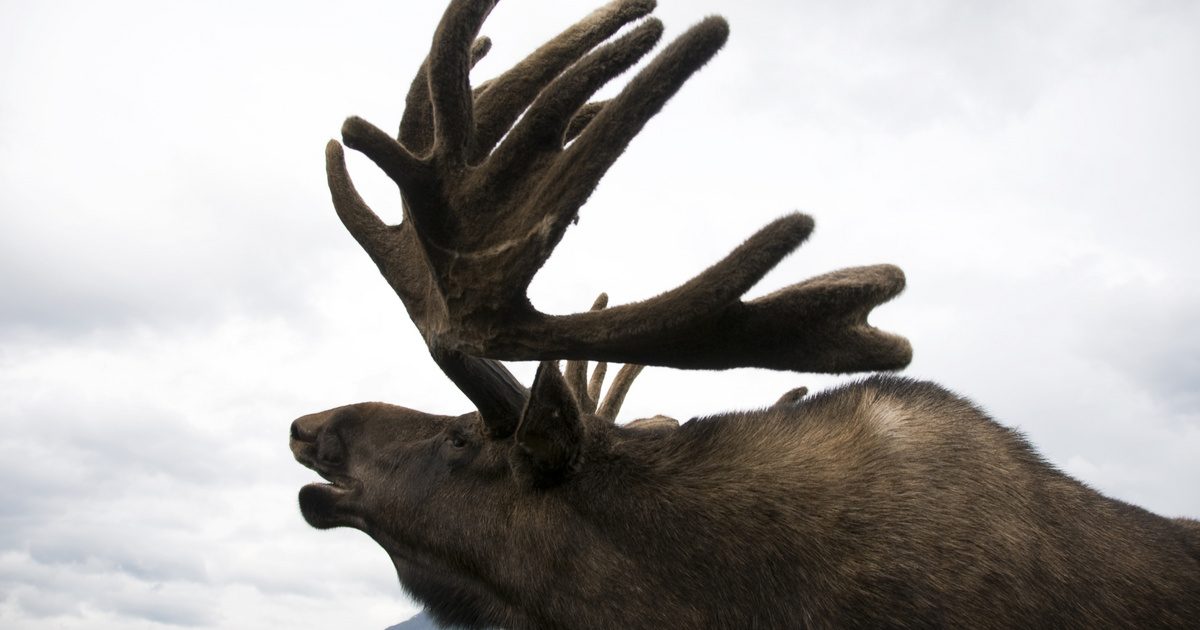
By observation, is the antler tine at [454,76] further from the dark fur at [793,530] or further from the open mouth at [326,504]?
the open mouth at [326,504]

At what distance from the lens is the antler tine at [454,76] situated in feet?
12.0

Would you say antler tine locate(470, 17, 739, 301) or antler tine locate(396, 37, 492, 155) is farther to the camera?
antler tine locate(396, 37, 492, 155)

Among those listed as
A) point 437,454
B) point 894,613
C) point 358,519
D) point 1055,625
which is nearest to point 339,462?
point 358,519

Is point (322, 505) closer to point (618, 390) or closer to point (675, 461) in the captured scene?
point (675, 461)

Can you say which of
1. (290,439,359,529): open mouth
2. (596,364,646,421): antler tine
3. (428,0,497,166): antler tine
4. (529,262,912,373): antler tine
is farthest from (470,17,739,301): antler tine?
(596,364,646,421): antler tine

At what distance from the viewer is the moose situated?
3.26m

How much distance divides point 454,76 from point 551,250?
31.6 inches

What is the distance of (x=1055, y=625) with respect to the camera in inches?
124

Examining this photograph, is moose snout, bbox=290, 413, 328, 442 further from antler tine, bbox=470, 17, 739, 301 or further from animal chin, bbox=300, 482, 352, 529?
antler tine, bbox=470, 17, 739, 301

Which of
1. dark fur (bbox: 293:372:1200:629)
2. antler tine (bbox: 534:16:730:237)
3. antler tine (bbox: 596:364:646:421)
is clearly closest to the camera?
antler tine (bbox: 534:16:730:237)

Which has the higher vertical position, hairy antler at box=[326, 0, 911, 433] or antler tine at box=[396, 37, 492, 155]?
antler tine at box=[396, 37, 492, 155]

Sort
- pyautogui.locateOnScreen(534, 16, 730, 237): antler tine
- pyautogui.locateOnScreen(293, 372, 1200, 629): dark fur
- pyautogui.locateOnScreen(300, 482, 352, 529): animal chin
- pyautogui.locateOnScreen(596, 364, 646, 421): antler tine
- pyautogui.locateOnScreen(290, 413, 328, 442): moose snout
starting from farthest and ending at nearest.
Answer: pyautogui.locateOnScreen(596, 364, 646, 421): antler tine → pyautogui.locateOnScreen(290, 413, 328, 442): moose snout → pyautogui.locateOnScreen(300, 482, 352, 529): animal chin → pyautogui.locateOnScreen(293, 372, 1200, 629): dark fur → pyautogui.locateOnScreen(534, 16, 730, 237): antler tine

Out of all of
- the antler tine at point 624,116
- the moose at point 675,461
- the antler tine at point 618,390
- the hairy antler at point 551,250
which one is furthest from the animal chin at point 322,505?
the antler tine at point 618,390

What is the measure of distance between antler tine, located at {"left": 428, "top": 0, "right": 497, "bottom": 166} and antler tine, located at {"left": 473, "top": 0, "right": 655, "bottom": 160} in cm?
24
